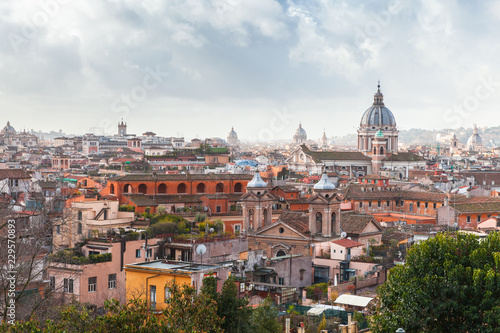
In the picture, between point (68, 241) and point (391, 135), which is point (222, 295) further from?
point (391, 135)

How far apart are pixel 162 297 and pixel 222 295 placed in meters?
2.87

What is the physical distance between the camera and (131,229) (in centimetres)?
2828

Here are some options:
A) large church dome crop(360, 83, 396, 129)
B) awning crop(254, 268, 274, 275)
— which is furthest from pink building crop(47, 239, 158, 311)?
large church dome crop(360, 83, 396, 129)

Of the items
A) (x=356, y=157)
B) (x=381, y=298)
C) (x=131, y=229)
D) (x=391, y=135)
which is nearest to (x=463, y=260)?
(x=381, y=298)

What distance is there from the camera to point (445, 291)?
1536cm

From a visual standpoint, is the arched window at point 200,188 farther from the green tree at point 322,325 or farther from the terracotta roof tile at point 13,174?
the green tree at point 322,325

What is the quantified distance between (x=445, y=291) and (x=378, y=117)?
8494cm

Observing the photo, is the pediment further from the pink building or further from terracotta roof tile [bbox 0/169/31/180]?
terracotta roof tile [bbox 0/169/31/180]

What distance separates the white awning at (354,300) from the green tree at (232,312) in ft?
16.8

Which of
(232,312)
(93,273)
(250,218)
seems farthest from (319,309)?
(250,218)

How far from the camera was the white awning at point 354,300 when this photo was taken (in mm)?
20484

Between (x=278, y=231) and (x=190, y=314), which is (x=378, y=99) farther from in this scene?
(x=190, y=314)

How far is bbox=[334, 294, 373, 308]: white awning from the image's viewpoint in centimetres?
2048

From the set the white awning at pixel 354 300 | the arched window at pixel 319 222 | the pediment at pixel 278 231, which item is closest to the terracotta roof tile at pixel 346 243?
the arched window at pixel 319 222
